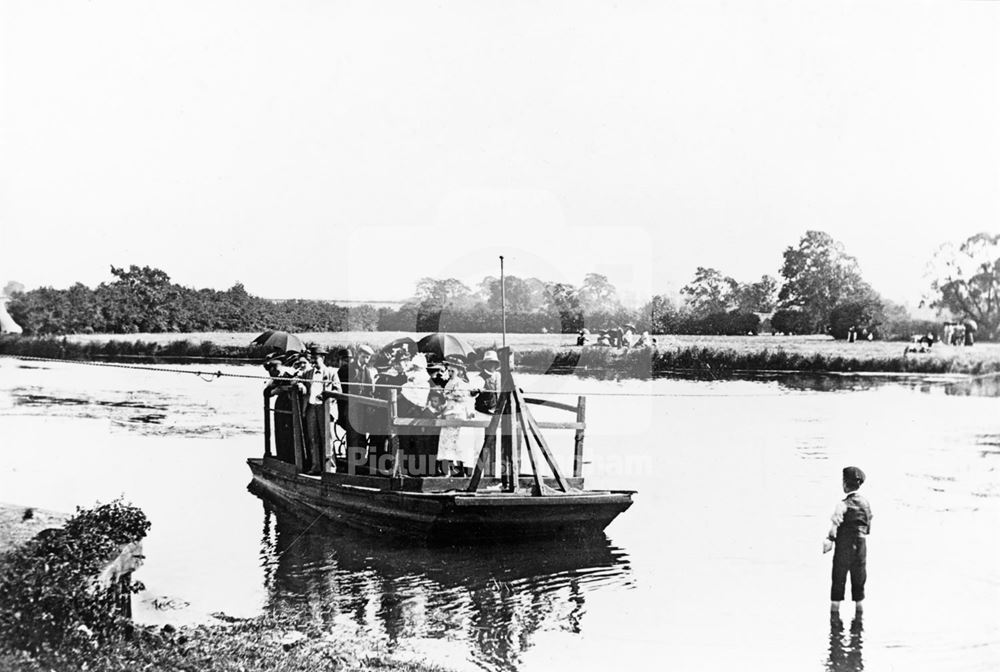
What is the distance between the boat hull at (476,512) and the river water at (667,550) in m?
0.24

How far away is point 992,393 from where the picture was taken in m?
14.0

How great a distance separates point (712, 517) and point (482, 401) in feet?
13.1

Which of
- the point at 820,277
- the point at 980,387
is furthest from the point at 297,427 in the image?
the point at 980,387

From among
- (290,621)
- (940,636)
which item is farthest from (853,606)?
(290,621)

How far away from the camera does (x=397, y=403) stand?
10125 millimetres

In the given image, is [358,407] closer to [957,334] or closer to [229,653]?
[229,653]

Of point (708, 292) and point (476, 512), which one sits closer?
point (476, 512)

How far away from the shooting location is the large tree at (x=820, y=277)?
585 inches

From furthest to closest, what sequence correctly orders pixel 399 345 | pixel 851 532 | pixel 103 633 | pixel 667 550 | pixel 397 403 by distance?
pixel 399 345 < pixel 667 550 < pixel 397 403 < pixel 851 532 < pixel 103 633

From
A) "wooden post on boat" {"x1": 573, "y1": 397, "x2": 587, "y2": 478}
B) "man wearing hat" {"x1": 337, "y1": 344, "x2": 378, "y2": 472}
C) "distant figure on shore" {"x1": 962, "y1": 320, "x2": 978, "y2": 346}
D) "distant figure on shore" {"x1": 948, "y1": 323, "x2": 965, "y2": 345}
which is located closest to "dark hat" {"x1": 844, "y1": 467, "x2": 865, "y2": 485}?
"wooden post on boat" {"x1": 573, "y1": 397, "x2": 587, "y2": 478}

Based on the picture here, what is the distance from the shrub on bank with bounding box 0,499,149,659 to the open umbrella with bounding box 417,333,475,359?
4953 mm

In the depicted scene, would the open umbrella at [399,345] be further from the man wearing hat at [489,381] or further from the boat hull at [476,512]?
the boat hull at [476,512]

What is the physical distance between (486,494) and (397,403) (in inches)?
63.2

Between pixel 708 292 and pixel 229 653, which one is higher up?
pixel 708 292
